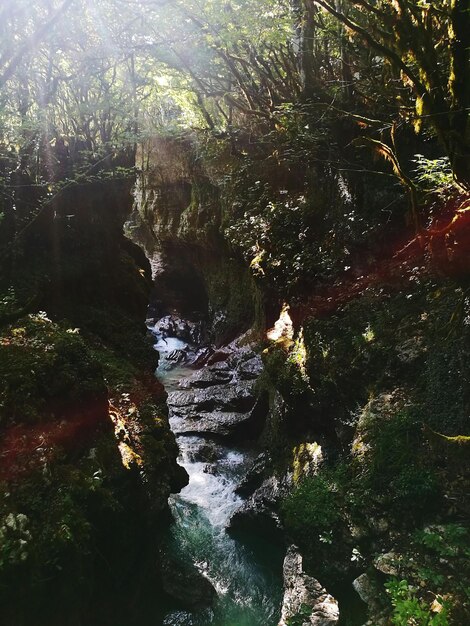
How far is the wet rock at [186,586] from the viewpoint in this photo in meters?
7.02

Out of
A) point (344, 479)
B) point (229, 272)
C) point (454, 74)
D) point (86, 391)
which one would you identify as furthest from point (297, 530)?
point (229, 272)

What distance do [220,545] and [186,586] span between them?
59.5 inches

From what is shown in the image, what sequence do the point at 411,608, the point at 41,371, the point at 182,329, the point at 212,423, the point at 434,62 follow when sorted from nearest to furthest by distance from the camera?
the point at 411,608 < the point at 434,62 < the point at 41,371 < the point at 212,423 < the point at 182,329

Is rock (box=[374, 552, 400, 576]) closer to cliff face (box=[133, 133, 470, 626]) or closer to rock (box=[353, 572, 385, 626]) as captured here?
cliff face (box=[133, 133, 470, 626])

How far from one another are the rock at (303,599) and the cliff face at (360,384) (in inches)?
8.4

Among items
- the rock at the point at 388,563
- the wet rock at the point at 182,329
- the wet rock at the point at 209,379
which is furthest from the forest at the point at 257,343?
the wet rock at the point at 182,329

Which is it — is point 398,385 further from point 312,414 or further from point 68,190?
point 68,190

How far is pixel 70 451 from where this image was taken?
5734 millimetres

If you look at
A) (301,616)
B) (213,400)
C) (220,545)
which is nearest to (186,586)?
(220,545)

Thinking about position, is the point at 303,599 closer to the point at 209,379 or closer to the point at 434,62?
the point at 434,62

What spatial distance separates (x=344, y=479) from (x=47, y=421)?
4.63 m

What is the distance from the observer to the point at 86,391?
6.50 m

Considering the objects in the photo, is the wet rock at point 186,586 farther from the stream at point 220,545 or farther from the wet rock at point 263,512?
the wet rock at point 263,512

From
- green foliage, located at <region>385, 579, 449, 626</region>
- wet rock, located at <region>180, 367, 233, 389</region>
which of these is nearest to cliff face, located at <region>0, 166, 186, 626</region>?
green foliage, located at <region>385, 579, 449, 626</region>
